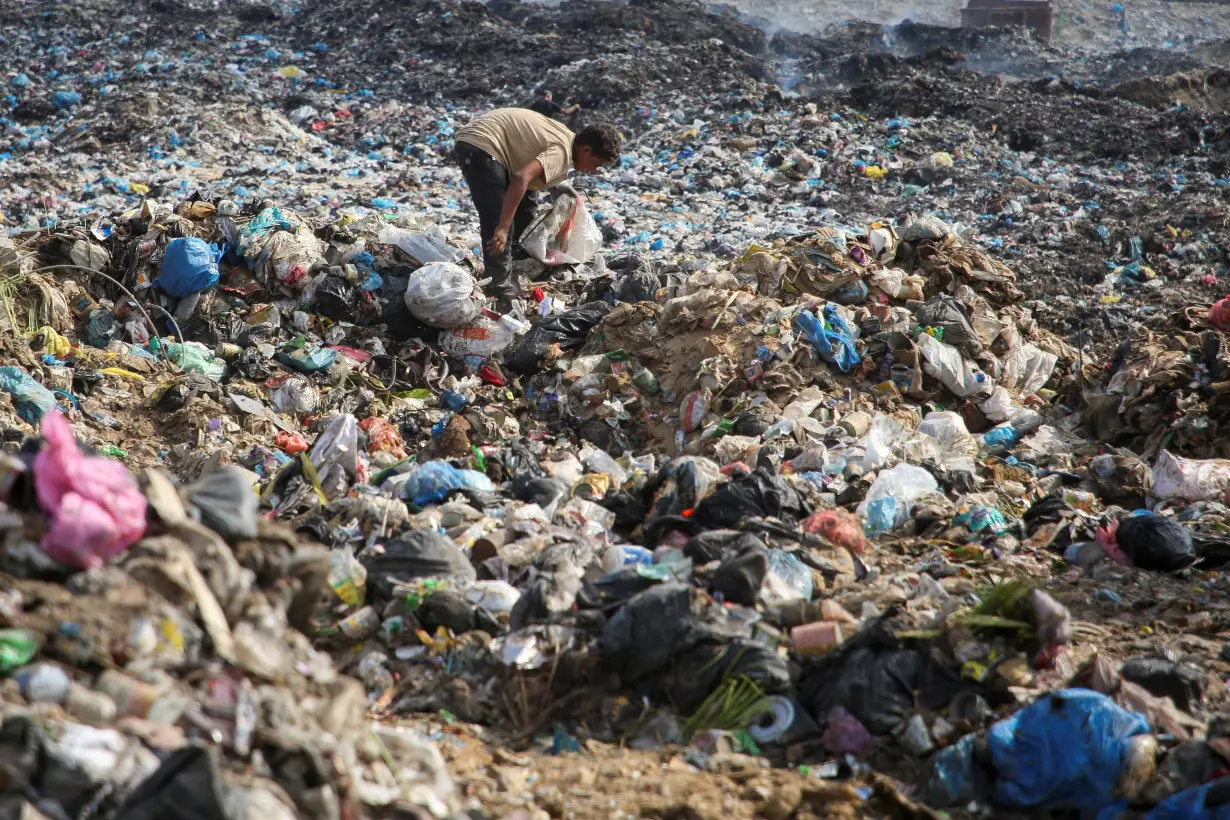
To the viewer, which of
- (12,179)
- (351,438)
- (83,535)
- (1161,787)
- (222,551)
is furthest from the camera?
(12,179)

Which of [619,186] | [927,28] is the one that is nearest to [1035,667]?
[619,186]

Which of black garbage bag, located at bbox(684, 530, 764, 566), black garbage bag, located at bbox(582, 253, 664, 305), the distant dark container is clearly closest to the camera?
black garbage bag, located at bbox(684, 530, 764, 566)

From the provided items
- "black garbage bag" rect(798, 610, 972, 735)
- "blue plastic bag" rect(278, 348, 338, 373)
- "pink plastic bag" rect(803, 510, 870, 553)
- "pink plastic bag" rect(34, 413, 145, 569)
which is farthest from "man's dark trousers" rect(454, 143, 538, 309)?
"pink plastic bag" rect(34, 413, 145, 569)

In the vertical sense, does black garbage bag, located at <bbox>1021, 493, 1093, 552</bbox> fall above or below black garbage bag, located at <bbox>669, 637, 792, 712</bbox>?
below

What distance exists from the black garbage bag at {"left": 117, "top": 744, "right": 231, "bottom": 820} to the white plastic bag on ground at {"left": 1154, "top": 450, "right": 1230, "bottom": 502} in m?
4.10

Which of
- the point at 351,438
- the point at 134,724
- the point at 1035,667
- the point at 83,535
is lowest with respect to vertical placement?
the point at 351,438

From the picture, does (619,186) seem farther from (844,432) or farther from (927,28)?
(927,28)

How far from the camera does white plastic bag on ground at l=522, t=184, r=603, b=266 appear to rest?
6574mm

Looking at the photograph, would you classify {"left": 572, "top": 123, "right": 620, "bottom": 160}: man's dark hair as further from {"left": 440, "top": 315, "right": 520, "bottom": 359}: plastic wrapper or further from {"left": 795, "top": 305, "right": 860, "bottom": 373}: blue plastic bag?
{"left": 795, "top": 305, "right": 860, "bottom": 373}: blue plastic bag

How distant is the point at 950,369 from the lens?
540 centimetres

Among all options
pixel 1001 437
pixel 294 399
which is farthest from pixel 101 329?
A: pixel 1001 437

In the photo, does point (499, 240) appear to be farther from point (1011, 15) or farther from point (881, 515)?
point (1011, 15)

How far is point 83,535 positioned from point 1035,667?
246cm

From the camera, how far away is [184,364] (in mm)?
5531
